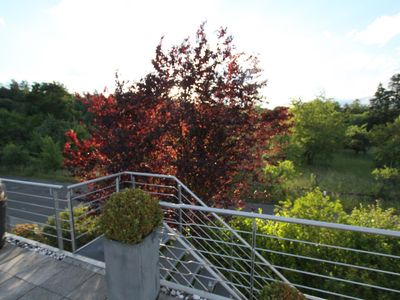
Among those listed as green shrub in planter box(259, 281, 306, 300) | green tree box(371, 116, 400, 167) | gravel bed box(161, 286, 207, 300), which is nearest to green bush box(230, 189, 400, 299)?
gravel bed box(161, 286, 207, 300)

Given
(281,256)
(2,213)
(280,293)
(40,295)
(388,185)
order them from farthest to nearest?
(388,185)
(281,256)
(2,213)
(40,295)
(280,293)

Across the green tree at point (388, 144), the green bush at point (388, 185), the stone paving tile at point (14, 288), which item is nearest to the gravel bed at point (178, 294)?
the stone paving tile at point (14, 288)

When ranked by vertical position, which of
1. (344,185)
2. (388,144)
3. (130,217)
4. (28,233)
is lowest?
(344,185)

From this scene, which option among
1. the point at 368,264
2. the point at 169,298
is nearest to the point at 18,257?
the point at 169,298

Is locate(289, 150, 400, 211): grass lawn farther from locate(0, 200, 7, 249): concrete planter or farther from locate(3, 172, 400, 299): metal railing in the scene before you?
locate(0, 200, 7, 249): concrete planter

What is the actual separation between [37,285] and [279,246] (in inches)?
142

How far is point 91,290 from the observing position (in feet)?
9.05

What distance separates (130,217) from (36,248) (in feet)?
7.47

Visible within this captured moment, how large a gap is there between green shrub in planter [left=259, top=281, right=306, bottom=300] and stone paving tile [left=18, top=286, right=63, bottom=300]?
212cm

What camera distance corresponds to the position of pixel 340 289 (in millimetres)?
3838

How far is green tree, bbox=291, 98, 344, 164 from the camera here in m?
21.1

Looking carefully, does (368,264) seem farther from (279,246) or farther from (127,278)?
(127,278)

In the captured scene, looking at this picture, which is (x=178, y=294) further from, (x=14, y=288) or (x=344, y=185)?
(x=344, y=185)

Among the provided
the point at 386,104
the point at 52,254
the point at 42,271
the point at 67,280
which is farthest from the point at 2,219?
the point at 386,104
